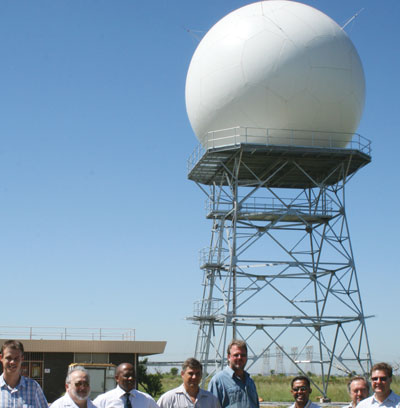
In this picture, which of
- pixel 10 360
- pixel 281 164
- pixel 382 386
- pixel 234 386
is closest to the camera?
pixel 10 360

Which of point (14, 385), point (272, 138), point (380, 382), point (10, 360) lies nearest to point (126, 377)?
point (14, 385)

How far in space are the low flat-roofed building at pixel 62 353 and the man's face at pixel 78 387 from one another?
24887 millimetres

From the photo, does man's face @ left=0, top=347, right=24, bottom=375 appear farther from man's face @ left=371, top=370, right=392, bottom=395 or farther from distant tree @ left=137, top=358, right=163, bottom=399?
distant tree @ left=137, top=358, right=163, bottom=399

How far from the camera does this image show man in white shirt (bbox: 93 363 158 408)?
8.26 meters

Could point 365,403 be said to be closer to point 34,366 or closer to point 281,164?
point 281,164

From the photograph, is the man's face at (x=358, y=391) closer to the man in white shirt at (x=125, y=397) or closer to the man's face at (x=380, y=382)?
the man's face at (x=380, y=382)

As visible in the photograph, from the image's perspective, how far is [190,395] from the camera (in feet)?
27.5

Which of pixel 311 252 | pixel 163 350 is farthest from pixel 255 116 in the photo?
pixel 163 350

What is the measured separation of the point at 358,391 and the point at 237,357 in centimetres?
153

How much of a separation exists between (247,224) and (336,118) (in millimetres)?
5624

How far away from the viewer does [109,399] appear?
27.2 feet

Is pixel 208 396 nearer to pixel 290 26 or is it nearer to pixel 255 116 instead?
pixel 255 116

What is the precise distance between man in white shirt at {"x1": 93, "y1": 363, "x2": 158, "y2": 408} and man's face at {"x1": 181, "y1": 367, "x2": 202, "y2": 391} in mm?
477

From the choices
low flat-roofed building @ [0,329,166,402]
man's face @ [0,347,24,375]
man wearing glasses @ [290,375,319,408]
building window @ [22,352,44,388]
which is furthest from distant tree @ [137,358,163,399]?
man's face @ [0,347,24,375]
